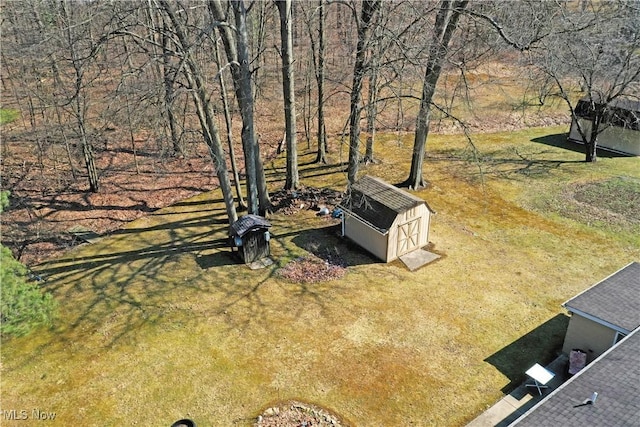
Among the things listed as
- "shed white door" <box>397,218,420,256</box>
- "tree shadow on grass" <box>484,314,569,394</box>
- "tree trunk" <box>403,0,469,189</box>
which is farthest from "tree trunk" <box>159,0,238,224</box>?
A: "tree shadow on grass" <box>484,314,569,394</box>

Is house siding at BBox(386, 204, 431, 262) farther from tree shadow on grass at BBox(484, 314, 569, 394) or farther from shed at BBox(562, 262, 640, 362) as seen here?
shed at BBox(562, 262, 640, 362)

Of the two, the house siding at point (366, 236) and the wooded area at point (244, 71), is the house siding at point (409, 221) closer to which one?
the house siding at point (366, 236)

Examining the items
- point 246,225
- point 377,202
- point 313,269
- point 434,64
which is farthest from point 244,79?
point 434,64

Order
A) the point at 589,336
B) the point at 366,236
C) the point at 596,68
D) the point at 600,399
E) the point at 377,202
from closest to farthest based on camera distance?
the point at 600,399
the point at 589,336
the point at 377,202
the point at 366,236
the point at 596,68

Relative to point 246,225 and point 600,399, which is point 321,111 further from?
point 600,399

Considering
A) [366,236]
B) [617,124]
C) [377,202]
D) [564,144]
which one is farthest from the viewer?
[564,144]

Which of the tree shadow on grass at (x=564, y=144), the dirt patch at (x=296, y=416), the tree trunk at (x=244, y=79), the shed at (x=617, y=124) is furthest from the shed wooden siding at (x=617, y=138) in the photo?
the dirt patch at (x=296, y=416)

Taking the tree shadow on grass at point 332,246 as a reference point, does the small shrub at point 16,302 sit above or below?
above
